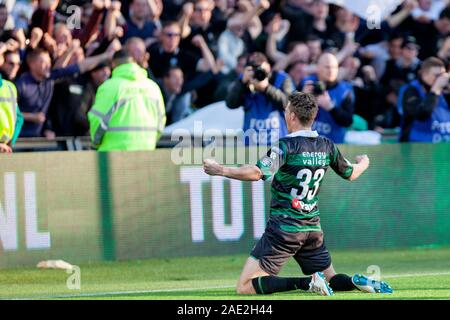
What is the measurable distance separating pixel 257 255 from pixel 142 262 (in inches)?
146

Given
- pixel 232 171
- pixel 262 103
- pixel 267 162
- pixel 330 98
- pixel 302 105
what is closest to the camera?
pixel 232 171

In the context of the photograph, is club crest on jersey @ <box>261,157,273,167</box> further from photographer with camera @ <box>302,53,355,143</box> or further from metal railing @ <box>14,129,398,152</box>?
photographer with camera @ <box>302,53,355,143</box>

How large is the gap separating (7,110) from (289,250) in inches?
186

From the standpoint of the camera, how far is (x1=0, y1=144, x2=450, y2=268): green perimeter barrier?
45.0 feet

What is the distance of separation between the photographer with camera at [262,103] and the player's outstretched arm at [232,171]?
476 cm

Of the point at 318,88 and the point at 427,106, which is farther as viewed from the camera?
the point at 427,106

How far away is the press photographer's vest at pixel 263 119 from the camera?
1520 cm

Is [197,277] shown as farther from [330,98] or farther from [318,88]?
[330,98]

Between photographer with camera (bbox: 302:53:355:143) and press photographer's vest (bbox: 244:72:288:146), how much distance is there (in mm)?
483

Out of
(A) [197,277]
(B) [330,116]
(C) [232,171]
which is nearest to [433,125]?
(B) [330,116]

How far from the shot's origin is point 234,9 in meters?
17.6

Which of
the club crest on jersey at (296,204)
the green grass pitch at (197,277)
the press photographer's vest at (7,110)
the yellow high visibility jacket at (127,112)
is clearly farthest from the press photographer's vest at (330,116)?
the club crest on jersey at (296,204)

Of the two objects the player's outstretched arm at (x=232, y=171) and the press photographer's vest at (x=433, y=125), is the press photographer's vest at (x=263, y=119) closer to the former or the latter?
the press photographer's vest at (x=433, y=125)

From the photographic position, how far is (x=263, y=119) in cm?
1523
